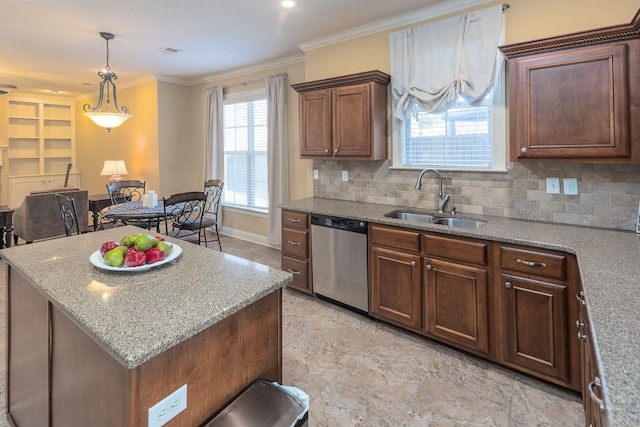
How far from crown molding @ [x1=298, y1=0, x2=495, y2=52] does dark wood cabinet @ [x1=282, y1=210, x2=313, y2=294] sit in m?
1.99

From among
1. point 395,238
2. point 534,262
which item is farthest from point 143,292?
point 534,262

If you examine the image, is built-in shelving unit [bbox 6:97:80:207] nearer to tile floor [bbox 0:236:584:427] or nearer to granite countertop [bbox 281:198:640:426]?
tile floor [bbox 0:236:584:427]

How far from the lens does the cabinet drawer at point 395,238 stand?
8.76 ft

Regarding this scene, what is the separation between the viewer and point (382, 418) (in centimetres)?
196

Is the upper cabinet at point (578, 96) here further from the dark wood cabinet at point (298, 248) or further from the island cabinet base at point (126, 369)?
the island cabinet base at point (126, 369)

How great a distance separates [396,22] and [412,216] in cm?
188

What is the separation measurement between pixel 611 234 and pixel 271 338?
233cm

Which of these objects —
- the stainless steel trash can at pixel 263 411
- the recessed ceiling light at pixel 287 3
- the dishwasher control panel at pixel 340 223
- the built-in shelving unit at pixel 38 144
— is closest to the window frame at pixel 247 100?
the recessed ceiling light at pixel 287 3

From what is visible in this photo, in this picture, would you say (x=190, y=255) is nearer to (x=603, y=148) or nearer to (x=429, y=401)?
(x=429, y=401)

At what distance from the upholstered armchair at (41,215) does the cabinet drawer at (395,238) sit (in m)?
4.31

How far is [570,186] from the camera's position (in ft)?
8.48

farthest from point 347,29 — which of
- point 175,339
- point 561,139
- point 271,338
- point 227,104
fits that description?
point 175,339

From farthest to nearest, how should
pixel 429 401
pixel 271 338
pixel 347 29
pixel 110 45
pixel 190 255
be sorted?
1. pixel 110 45
2. pixel 347 29
3. pixel 429 401
4. pixel 190 255
5. pixel 271 338

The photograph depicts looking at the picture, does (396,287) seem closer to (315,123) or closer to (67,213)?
(315,123)
